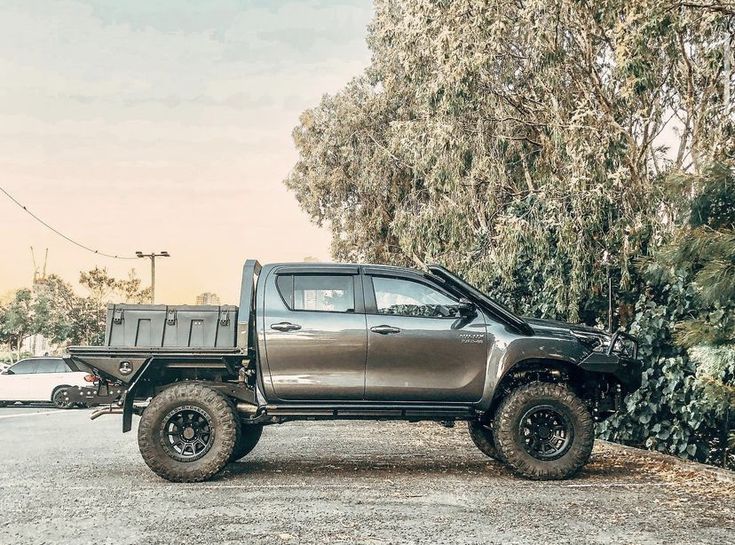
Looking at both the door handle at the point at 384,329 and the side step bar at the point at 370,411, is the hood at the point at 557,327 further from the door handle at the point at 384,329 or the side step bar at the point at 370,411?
the door handle at the point at 384,329

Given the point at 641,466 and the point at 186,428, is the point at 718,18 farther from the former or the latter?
the point at 186,428

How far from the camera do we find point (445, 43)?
16141 millimetres

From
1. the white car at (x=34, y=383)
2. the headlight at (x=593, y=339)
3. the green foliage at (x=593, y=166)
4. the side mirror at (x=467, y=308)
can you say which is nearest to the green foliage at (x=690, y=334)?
the green foliage at (x=593, y=166)

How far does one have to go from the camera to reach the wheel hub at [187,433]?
8.27m

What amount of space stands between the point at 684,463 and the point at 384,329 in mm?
3565

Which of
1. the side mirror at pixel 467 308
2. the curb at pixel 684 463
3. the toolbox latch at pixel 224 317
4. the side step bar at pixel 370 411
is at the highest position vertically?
the side mirror at pixel 467 308

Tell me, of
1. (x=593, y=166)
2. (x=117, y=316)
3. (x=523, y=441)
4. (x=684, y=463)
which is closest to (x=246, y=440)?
(x=117, y=316)

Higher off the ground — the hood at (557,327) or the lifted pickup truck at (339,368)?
the hood at (557,327)

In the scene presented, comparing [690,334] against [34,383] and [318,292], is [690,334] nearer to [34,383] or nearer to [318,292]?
[318,292]

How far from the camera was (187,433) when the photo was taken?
27.7 feet

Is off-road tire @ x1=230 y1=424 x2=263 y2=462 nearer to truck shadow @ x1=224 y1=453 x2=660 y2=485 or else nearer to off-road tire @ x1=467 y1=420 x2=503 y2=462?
truck shadow @ x1=224 y1=453 x2=660 y2=485

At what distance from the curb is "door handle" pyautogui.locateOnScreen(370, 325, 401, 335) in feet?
10.8

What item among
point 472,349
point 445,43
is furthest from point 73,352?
point 445,43

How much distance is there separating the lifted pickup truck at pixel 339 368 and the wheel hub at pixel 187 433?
0.04ft
